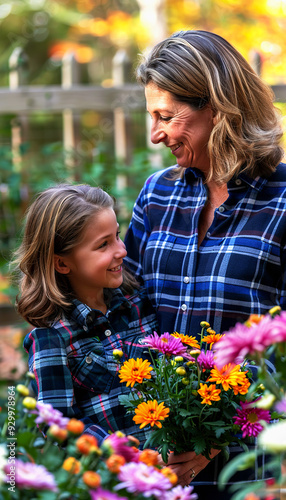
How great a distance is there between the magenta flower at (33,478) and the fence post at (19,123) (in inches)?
127

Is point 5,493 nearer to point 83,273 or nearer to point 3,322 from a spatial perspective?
point 83,273

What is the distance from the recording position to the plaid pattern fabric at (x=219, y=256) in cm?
171

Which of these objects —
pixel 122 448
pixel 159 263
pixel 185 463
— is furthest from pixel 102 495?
pixel 159 263

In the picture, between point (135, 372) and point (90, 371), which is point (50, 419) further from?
point (90, 371)

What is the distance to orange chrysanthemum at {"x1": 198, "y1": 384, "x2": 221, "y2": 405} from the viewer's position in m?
1.25

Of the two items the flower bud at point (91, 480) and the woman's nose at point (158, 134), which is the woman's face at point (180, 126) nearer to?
the woman's nose at point (158, 134)

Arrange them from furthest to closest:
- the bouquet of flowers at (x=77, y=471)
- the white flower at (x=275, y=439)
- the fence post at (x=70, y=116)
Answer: the fence post at (x=70, y=116) < the bouquet of flowers at (x=77, y=471) < the white flower at (x=275, y=439)

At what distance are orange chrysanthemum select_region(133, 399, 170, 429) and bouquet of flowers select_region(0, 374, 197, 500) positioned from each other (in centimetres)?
27

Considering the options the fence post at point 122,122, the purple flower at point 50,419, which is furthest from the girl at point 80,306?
the fence post at point 122,122

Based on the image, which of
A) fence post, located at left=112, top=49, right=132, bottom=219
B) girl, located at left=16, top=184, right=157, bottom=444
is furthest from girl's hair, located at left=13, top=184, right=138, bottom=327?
fence post, located at left=112, top=49, right=132, bottom=219

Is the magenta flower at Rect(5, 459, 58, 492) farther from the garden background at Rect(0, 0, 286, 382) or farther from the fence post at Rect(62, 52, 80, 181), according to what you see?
the fence post at Rect(62, 52, 80, 181)

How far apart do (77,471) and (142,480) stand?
0.10m

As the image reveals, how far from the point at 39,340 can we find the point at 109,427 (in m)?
0.30

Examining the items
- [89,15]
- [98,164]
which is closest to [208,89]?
[98,164]
